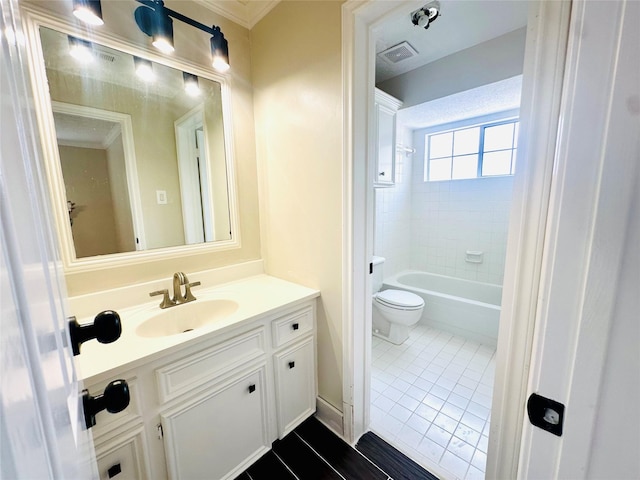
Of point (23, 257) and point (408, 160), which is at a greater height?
point (408, 160)

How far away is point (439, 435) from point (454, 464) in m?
0.17

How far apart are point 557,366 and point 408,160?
3179mm

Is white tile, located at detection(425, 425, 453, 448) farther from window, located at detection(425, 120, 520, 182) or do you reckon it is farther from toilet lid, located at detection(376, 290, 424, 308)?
window, located at detection(425, 120, 520, 182)

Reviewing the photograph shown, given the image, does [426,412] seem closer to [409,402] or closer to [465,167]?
[409,402]

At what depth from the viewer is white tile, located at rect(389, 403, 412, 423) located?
1.58m

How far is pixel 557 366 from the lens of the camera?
1.42ft

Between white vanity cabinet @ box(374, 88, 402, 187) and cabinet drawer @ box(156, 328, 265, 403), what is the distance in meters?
1.34

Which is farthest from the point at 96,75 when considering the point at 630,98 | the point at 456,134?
the point at 456,134

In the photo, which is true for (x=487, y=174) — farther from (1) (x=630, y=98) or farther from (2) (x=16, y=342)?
(2) (x=16, y=342)

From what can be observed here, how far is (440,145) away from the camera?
10.5 ft

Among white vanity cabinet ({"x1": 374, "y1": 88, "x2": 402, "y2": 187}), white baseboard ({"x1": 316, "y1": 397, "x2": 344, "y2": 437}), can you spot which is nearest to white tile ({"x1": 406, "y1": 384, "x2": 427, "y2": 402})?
white baseboard ({"x1": 316, "y1": 397, "x2": 344, "y2": 437})

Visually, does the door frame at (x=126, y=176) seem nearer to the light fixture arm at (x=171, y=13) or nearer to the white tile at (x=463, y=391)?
the light fixture arm at (x=171, y=13)

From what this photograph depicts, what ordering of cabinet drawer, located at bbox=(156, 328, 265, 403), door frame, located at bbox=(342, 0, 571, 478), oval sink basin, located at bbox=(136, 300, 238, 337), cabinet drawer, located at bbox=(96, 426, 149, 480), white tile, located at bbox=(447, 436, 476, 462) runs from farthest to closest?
white tile, located at bbox=(447, 436, 476, 462) → oval sink basin, located at bbox=(136, 300, 238, 337) → cabinet drawer, located at bbox=(156, 328, 265, 403) → cabinet drawer, located at bbox=(96, 426, 149, 480) → door frame, located at bbox=(342, 0, 571, 478)

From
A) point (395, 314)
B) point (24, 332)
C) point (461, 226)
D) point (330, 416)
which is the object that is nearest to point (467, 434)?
point (330, 416)
